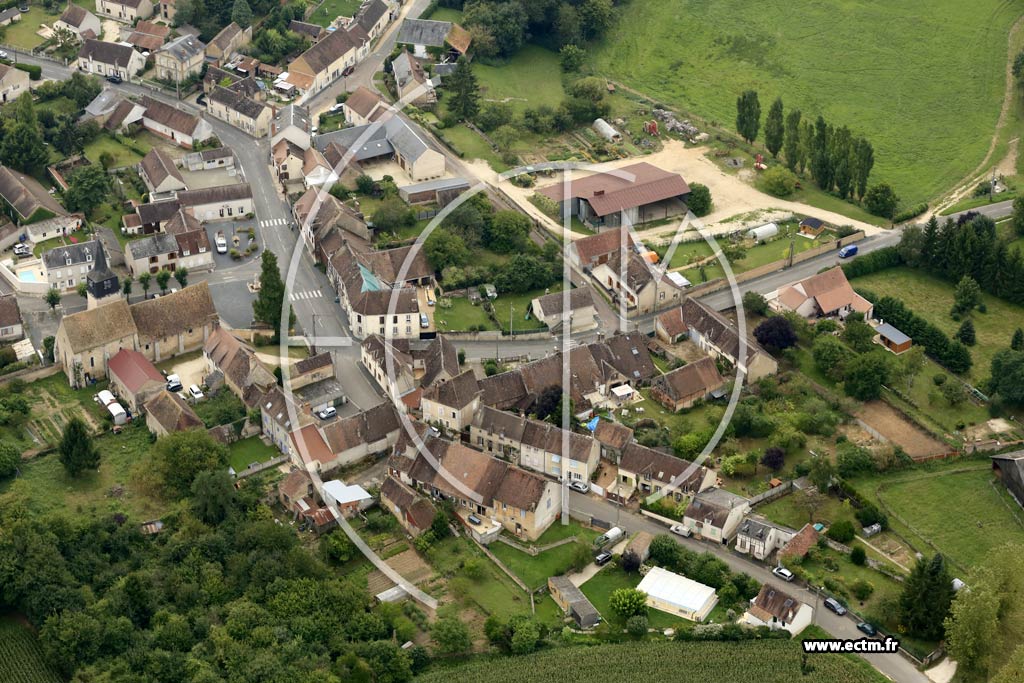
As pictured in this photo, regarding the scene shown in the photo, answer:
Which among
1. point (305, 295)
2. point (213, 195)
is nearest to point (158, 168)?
point (213, 195)

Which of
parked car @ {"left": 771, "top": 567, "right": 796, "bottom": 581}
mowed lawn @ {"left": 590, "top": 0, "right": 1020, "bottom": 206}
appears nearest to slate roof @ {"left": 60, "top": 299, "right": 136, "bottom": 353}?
parked car @ {"left": 771, "top": 567, "right": 796, "bottom": 581}

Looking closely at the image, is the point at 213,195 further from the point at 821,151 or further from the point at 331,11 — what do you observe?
the point at 821,151

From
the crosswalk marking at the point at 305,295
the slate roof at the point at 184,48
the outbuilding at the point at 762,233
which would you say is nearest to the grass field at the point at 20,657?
the crosswalk marking at the point at 305,295

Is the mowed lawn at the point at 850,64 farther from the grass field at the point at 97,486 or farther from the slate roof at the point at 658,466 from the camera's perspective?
the grass field at the point at 97,486

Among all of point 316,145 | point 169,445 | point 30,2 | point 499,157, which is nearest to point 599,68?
point 499,157

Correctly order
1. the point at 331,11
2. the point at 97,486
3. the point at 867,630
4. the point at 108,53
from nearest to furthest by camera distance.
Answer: the point at 867,630
the point at 97,486
the point at 108,53
the point at 331,11

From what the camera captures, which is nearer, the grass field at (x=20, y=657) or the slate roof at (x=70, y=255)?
the grass field at (x=20, y=657)

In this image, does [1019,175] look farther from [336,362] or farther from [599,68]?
[336,362]
